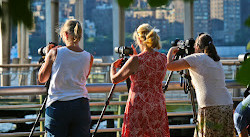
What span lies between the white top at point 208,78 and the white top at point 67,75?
73cm

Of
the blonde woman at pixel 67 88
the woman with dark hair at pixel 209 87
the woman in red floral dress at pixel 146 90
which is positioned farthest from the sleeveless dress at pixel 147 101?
the blonde woman at pixel 67 88

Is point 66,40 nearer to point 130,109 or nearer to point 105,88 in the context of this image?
point 130,109

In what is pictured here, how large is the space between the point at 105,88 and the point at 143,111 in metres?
0.70

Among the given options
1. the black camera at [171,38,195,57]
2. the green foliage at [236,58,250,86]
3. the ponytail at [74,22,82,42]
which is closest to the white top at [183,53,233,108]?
the black camera at [171,38,195,57]

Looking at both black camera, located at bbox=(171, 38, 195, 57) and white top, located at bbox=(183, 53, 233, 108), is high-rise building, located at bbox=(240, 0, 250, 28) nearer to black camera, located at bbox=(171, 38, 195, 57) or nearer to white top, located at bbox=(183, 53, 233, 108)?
white top, located at bbox=(183, 53, 233, 108)

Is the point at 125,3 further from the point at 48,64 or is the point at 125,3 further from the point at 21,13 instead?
the point at 48,64

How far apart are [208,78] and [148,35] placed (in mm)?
520

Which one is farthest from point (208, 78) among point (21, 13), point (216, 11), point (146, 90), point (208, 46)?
point (21, 13)

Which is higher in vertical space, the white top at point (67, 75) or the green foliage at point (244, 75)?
the green foliage at point (244, 75)

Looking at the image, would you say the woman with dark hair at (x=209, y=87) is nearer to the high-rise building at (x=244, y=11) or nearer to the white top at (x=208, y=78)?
the white top at (x=208, y=78)

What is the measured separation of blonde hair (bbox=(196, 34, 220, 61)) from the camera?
8.86ft

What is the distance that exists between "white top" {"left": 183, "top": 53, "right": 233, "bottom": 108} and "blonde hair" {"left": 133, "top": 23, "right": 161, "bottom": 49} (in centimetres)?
27

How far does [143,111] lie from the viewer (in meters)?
2.58

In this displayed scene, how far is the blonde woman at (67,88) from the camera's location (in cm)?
242
